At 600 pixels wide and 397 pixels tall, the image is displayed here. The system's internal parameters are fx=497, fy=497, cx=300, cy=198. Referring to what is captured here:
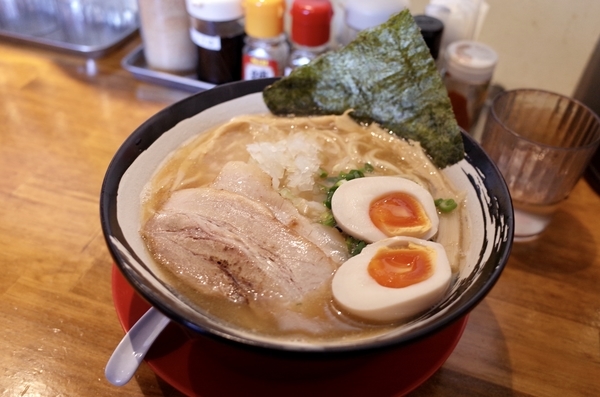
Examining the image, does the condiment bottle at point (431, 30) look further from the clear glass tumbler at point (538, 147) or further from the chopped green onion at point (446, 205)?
the chopped green onion at point (446, 205)

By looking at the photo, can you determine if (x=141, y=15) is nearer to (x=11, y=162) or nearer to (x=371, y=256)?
(x=11, y=162)

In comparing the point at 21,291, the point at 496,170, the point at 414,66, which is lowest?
the point at 21,291

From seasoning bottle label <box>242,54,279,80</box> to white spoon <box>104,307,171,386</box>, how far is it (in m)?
1.28

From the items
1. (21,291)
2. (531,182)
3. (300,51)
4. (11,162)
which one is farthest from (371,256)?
(11,162)

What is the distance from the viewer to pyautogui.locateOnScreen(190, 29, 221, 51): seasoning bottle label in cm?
215

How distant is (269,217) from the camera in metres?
1.21

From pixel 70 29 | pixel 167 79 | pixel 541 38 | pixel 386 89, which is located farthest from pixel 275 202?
pixel 70 29

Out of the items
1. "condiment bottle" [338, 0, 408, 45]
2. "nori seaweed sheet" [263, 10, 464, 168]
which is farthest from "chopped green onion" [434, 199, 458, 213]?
"condiment bottle" [338, 0, 408, 45]

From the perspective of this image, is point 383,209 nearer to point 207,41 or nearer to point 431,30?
point 431,30

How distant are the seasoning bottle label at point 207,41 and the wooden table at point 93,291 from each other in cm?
41

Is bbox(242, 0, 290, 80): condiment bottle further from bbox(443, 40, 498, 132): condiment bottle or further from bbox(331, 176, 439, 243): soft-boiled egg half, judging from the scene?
bbox(331, 176, 439, 243): soft-boiled egg half

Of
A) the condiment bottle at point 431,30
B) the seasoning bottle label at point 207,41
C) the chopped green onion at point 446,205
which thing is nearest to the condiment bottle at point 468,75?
the condiment bottle at point 431,30

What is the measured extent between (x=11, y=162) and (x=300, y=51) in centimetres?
120

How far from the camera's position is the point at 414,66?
59.6 inches
